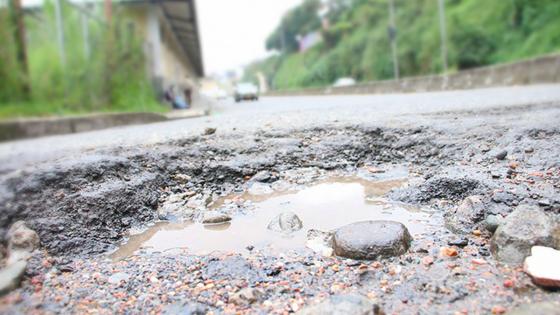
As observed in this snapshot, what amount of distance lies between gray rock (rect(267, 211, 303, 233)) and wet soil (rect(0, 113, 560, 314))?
188mm

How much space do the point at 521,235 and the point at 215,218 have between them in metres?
1.34

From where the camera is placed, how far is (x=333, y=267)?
157 cm

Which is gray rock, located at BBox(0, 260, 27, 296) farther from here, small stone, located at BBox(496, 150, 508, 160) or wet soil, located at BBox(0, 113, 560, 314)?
small stone, located at BBox(496, 150, 508, 160)

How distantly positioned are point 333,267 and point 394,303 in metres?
0.30

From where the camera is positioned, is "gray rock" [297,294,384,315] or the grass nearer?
"gray rock" [297,294,384,315]

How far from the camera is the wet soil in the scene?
4.54 ft

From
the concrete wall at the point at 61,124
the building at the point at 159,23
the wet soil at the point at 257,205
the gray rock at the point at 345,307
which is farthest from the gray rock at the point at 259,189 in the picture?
the building at the point at 159,23

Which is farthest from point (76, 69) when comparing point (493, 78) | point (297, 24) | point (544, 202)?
Result: point (297, 24)

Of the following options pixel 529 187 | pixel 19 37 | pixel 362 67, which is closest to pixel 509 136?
pixel 529 187

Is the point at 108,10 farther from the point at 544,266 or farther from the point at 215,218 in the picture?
the point at 544,266

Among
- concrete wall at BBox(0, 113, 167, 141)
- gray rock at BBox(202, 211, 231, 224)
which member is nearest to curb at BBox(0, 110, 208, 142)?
concrete wall at BBox(0, 113, 167, 141)

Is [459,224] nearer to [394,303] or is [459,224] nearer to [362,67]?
[394,303]

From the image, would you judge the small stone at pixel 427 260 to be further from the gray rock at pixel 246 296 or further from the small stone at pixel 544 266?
the gray rock at pixel 246 296

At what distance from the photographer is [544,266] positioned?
1.36 meters
